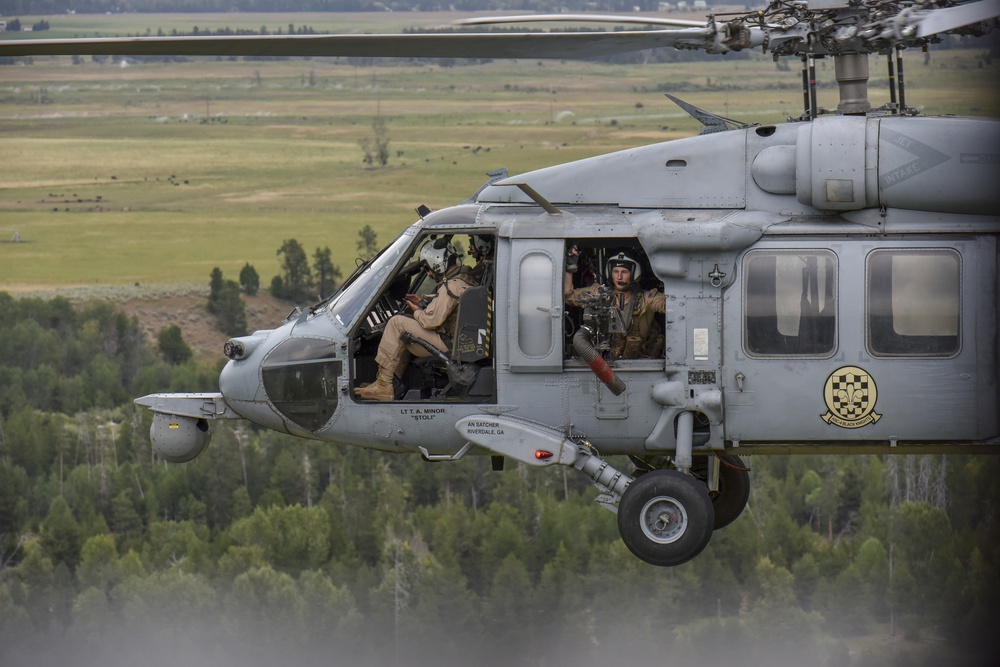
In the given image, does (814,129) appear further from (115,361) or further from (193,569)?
(115,361)

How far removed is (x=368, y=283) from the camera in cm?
1309

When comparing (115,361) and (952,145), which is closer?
(952,145)

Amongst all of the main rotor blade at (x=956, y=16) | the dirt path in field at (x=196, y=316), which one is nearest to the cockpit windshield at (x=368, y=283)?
the main rotor blade at (x=956, y=16)

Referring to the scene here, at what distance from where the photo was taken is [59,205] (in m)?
87.6

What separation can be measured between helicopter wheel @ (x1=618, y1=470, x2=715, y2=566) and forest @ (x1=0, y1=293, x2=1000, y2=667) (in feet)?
106

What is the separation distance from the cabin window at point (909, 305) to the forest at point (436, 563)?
106 ft

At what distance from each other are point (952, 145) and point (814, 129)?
1.01m

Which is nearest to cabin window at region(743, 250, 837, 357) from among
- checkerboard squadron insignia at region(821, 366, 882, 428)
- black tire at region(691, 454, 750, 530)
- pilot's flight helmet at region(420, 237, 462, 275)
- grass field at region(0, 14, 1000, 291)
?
checkerboard squadron insignia at region(821, 366, 882, 428)

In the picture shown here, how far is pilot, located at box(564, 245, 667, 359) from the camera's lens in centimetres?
1241

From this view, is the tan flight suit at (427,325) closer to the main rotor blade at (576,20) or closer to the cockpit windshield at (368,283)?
the cockpit windshield at (368,283)

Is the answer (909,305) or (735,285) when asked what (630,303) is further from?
(909,305)

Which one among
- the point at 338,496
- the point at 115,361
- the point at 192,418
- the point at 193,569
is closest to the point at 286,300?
the point at 115,361

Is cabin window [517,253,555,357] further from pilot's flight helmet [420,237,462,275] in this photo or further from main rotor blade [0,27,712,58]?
main rotor blade [0,27,712,58]

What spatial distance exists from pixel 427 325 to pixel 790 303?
2.81m
